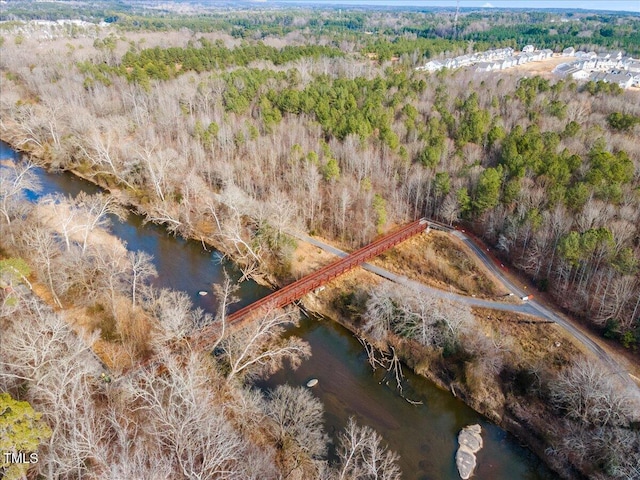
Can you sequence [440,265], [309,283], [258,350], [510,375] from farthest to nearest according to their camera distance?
[440,265]
[309,283]
[258,350]
[510,375]

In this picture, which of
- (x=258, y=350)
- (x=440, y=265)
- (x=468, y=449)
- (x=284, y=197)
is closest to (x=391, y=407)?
(x=468, y=449)

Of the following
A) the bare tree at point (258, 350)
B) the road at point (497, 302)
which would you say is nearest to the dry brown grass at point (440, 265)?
the road at point (497, 302)

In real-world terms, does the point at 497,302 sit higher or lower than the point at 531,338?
higher

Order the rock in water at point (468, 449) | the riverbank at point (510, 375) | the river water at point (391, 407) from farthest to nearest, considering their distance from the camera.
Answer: the riverbank at point (510, 375)
the river water at point (391, 407)
the rock in water at point (468, 449)

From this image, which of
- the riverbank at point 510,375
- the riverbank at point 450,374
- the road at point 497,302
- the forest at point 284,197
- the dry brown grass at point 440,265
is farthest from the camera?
the dry brown grass at point 440,265

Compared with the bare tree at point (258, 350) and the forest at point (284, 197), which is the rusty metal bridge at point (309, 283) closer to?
the bare tree at point (258, 350)

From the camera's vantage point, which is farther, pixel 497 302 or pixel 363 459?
pixel 497 302

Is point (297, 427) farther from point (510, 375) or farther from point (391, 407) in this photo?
point (510, 375)
